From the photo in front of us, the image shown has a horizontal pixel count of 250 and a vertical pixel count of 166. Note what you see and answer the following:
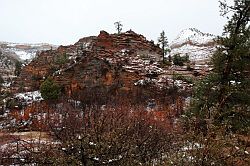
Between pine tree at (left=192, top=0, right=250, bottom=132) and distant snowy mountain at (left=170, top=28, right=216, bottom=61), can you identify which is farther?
distant snowy mountain at (left=170, top=28, right=216, bottom=61)

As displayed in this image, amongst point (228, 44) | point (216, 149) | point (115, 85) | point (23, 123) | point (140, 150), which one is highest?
point (228, 44)

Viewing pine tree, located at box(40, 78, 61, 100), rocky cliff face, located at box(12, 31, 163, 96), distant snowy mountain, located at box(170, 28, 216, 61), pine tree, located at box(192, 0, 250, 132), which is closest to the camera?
pine tree, located at box(192, 0, 250, 132)

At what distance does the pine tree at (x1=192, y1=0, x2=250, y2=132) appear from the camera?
50.8 ft

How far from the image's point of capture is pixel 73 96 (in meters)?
50.3

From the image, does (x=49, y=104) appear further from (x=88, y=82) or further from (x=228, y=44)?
(x=228, y=44)

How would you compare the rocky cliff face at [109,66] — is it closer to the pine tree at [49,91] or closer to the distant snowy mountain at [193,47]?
the pine tree at [49,91]

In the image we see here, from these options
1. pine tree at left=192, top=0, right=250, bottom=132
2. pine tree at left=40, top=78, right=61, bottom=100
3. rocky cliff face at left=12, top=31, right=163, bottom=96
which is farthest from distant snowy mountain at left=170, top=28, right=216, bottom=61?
pine tree at left=192, top=0, right=250, bottom=132

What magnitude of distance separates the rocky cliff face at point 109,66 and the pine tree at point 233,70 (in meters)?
33.3

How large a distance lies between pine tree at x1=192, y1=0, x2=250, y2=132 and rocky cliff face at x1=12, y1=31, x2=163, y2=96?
33307mm

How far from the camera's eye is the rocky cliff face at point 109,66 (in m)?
51.5

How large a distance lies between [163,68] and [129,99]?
→ 1167 centimetres

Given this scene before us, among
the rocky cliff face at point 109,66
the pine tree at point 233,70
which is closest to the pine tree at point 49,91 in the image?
the rocky cliff face at point 109,66

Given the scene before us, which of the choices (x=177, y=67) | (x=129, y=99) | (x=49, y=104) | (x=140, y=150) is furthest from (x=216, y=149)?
(x=177, y=67)

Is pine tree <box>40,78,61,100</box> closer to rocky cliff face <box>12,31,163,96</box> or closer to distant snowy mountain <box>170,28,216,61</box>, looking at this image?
rocky cliff face <box>12,31,163,96</box>
